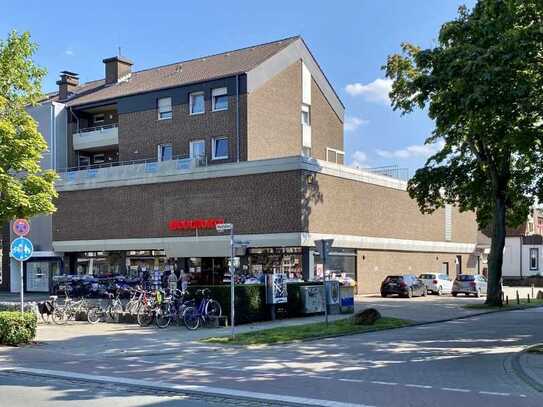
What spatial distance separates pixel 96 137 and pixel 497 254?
2691cm

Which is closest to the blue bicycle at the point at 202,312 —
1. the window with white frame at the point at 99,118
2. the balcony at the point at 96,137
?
the balcony at the point at 96,137

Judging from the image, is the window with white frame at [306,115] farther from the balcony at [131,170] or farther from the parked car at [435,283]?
the parked car at [435,283]

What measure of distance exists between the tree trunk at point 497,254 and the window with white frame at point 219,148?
15.6 metres

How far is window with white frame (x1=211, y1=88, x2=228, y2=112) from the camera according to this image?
127ft

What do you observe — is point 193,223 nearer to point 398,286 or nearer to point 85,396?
point 398,286

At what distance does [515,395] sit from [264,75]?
103 ft

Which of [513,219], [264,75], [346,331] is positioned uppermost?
[264,75]

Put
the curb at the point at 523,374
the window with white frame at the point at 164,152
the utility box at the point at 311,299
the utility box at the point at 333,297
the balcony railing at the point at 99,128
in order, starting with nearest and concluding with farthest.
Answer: the curb at the point at 523,374 < the utility box at the point at 311,299 < the utility box at the point at 333,297 < the window with white frame at the point at 164,152 < the balcony railing at the point at 99,128

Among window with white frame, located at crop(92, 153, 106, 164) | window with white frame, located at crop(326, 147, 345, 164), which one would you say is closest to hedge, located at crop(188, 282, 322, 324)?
window with white frame, located at crop(326, 147, 345, 164)

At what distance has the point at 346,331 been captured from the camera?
18.9 metres

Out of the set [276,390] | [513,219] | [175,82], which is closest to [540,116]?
[276,390]

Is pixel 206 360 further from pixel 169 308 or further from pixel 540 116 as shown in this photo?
pixel 540 116

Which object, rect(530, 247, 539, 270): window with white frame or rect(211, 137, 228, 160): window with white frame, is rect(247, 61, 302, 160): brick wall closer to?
rect(211, 137, 228, 160): window with white frame

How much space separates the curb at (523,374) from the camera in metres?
10.3
